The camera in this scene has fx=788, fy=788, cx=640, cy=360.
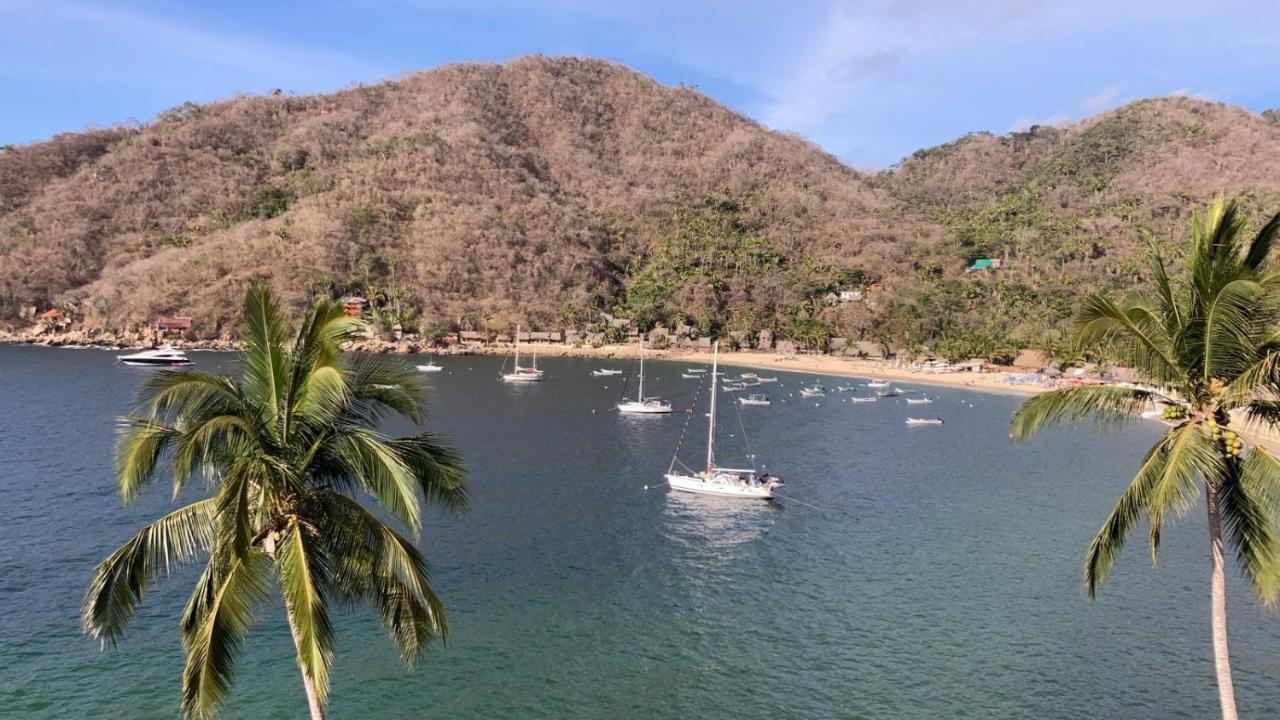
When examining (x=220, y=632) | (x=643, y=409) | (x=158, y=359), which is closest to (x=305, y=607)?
(x=220, y=632)

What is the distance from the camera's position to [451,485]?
12.0m

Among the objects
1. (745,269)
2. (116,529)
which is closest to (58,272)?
(745,269)

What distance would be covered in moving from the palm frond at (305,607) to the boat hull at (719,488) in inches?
1526

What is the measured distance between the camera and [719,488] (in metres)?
48.5

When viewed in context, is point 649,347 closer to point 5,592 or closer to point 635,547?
point 635,547

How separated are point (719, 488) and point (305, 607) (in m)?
40.2

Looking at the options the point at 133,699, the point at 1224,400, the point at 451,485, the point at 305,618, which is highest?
the point at 1224,400

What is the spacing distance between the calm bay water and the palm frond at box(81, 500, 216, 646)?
13.7m

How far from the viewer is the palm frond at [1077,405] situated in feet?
42.5

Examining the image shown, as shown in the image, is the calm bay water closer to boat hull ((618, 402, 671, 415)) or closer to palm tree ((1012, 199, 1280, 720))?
palm tree ((1012, 199, 1280, 720))

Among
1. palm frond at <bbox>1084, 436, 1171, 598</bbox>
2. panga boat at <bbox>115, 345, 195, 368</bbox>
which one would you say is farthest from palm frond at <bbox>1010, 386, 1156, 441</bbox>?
panga boat at <bbox>115, 345, 195, 368</bbox>

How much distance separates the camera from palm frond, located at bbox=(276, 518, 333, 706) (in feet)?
31.4

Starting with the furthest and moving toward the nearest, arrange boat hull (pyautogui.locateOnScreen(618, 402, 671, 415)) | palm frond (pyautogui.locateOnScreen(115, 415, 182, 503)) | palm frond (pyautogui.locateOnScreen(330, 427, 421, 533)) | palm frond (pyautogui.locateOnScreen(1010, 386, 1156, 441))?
boat hull (pyautogui.locateOnScreen(618, 402, 671, 415)) < palm frond (pyautogui.locateOnScreen(1010, 386, 1156, 441)) < palm frond (pyautogui.locateOnScreen(115, 415, 182, 503)) < palm frond (pyautogui.locateOnScreen(330, 427, 421, 533))

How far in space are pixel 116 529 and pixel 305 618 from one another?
→ 124ft
